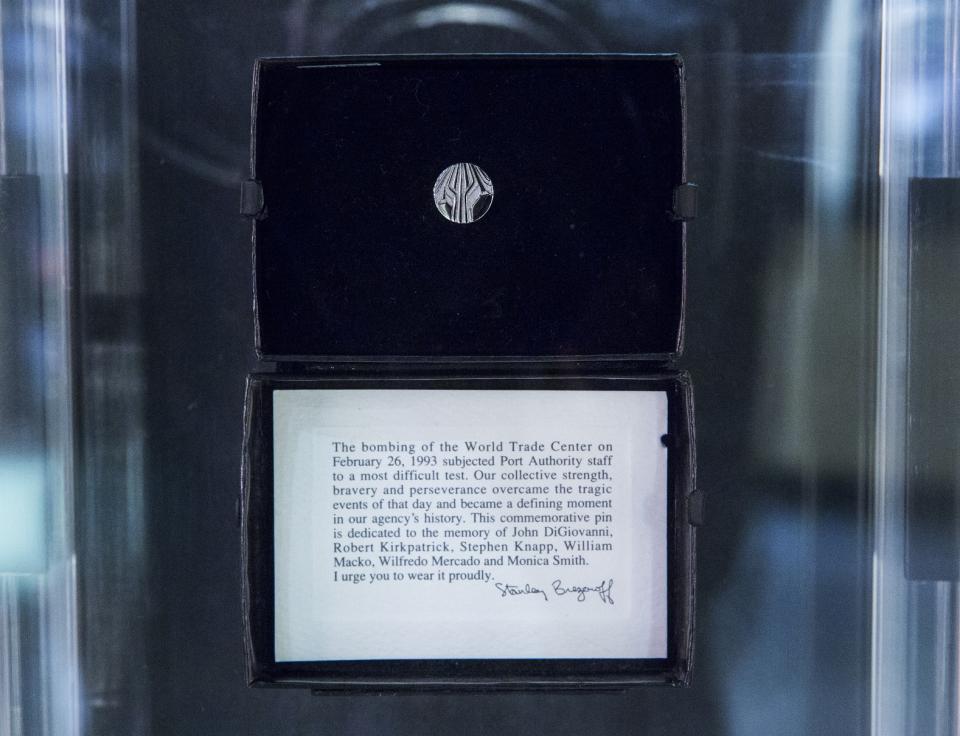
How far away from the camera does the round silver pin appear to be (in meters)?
0.40

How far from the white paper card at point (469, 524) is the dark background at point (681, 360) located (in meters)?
0.06

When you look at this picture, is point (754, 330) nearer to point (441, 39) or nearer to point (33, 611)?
point (441, 39)

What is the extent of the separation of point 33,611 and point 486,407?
12.2 inches

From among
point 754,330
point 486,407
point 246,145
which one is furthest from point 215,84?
point 754,330

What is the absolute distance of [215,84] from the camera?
0.45 m

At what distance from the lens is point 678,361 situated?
46 centimetres

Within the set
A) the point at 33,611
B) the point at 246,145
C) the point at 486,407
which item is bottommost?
the point at 33,611

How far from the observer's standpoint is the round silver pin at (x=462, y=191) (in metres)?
0.40
